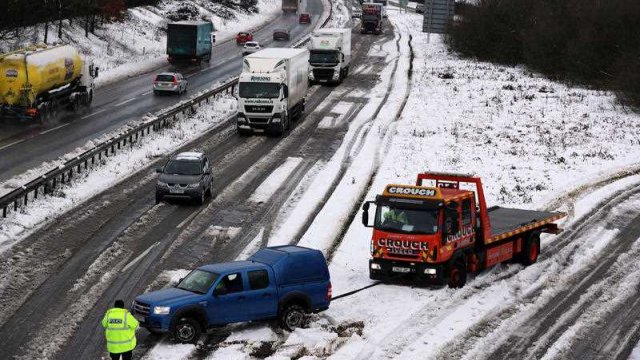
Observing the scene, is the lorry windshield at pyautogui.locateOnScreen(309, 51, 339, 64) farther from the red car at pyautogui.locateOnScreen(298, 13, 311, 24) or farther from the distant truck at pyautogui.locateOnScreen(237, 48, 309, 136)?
the red car at pyautogui.locateOnScreen(298, 13, 311, 24)

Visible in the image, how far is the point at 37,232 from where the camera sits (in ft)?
98.0

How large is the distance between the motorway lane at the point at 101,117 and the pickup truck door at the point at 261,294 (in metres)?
19.2

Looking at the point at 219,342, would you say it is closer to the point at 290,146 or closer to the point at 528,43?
the point at 290,146

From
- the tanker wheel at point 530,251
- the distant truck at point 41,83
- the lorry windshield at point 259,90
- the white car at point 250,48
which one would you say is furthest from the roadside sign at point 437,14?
the tanker wheel at point 530,251

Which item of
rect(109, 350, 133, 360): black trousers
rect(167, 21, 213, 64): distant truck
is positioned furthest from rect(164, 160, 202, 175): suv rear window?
rect(167, 21, 213, 64): distant truck

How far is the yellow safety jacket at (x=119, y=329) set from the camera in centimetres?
1775

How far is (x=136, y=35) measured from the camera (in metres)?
82.8

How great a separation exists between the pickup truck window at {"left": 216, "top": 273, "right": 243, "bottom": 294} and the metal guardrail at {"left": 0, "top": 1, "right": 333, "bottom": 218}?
13103mm

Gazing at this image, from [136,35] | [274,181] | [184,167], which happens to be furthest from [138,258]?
[136,35]

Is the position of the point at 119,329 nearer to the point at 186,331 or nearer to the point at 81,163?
the point at 186,331

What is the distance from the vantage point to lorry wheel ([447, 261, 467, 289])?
2450 cm

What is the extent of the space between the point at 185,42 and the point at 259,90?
28.6 m

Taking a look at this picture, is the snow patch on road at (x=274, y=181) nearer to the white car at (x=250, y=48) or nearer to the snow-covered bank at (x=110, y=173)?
the snow-covered bank at (x=110, y=173)

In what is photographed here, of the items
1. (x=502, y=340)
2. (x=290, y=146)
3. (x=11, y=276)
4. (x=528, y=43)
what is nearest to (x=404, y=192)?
(x=502, y=340)
